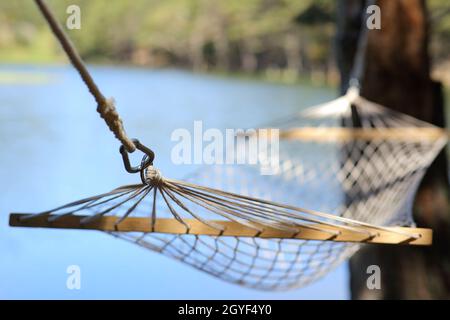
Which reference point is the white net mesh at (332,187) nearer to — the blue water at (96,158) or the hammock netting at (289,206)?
the hammock netting at (289,206)

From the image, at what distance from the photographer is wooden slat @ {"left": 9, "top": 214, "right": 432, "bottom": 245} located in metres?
0.88

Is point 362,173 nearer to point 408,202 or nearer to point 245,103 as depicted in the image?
point 408,202

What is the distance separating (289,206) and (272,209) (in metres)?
0.04

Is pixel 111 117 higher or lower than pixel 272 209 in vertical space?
higher

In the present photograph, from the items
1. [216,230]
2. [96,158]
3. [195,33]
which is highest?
[195,33]

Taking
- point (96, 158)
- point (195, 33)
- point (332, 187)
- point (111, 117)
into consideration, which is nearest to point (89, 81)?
point (111, 117)

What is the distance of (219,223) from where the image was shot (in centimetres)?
93

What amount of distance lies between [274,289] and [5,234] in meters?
2.60

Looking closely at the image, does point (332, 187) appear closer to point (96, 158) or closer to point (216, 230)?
point (216, 230)

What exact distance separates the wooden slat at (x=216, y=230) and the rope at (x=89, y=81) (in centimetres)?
10

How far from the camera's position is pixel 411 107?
195cm

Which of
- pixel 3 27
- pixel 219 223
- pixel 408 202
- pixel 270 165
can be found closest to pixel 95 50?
pixel 3 27

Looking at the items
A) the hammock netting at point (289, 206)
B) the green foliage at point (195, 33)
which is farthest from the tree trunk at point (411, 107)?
the green foliage at point (195, 33)

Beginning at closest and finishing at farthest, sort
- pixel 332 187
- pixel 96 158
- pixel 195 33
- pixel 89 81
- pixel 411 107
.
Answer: pixel 89 81
pixel 411 107
pixel 332 187
pixel 96 158
pixel 195 33
